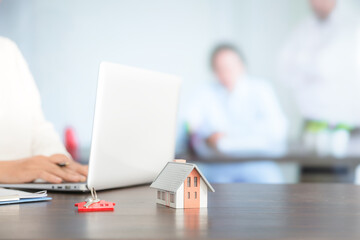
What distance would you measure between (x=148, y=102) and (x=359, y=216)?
68 centimetres

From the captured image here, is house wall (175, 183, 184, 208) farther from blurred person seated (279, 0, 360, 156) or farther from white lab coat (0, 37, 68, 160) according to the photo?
blurred person seated (279, 0, 360, 156)

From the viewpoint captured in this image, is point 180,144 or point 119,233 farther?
point 180,144

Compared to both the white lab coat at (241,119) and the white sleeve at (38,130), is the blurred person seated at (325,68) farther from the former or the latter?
the white sleeve at (38,130)

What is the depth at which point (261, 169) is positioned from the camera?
4.14m

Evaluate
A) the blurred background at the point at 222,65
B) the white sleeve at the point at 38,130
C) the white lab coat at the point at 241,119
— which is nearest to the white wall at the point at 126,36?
the blurred background at the point at 222,65

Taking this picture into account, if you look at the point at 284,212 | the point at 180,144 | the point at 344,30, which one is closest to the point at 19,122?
the point at 284,212

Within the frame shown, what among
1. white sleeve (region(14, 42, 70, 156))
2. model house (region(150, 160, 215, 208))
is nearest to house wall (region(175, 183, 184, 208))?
model house (region(150, 160, 215, 208))

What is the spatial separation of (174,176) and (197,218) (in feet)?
0.48

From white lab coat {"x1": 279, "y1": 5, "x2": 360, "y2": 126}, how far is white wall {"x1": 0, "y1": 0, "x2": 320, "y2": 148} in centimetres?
10

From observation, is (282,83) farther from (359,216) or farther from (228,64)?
(359,216)

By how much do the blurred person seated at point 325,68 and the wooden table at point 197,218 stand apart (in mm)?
2774

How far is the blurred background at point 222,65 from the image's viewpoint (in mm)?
4074

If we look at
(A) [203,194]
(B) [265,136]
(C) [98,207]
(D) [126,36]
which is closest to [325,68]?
(B) [265,136]

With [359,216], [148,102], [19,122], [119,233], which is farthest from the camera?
[19,122]
